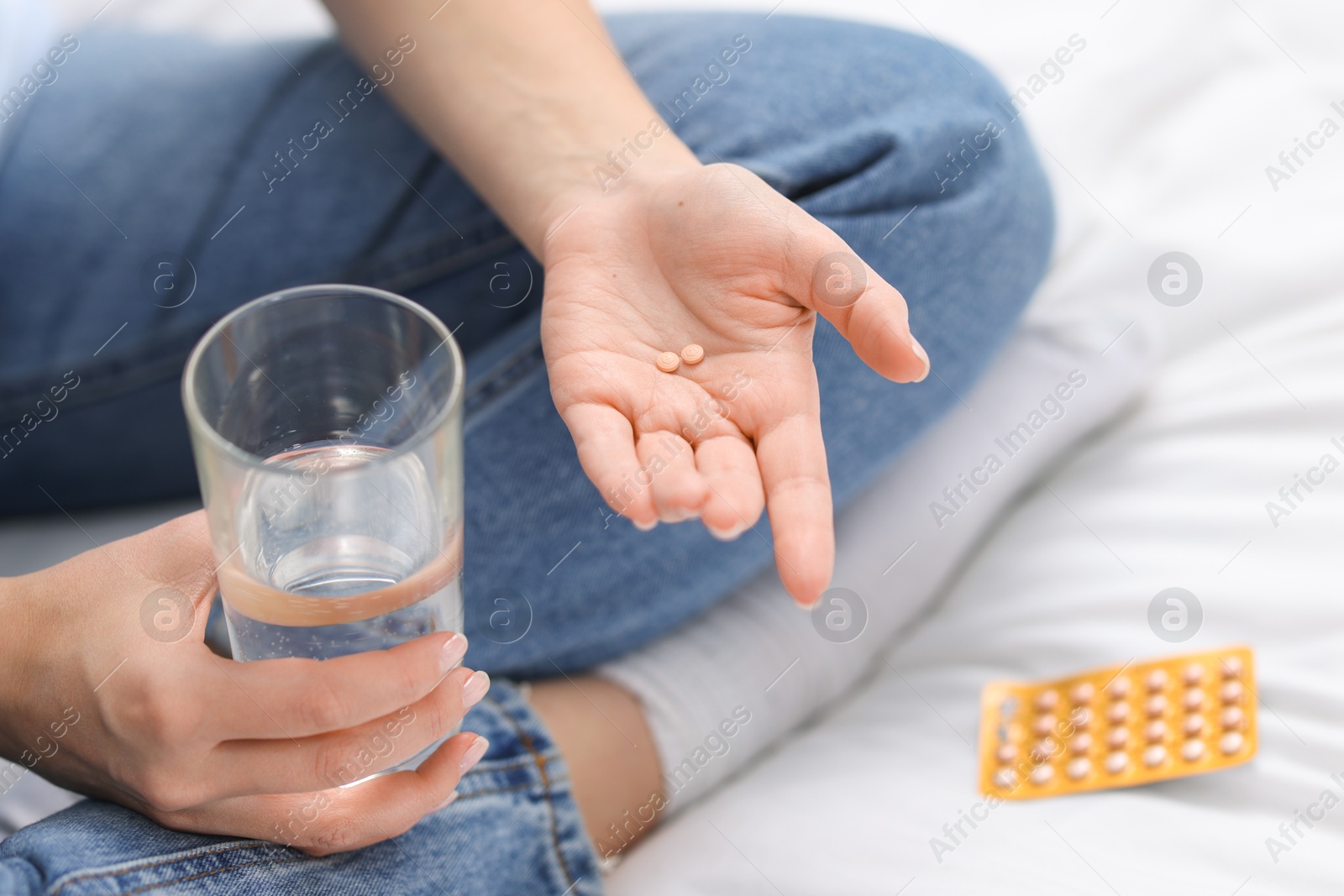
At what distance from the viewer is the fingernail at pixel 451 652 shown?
56 cm

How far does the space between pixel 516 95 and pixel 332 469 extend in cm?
46

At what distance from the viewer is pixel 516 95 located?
0.85 m

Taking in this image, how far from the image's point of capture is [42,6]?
96 cm

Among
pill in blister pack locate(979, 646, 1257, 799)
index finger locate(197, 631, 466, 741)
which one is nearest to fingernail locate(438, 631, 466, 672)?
index finger locate(197, 631, 466, 741)

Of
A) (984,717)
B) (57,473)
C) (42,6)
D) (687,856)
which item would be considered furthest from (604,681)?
(42,6)

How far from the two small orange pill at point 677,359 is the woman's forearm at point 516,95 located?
18cm

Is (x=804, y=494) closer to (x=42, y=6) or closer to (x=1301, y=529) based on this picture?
(x=1301, y=529)

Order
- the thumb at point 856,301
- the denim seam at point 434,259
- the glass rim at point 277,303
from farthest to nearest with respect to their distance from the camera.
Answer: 1. the denim seam at point 434,259
2. the thumb at point 856,301
3. the glass rim at point 277,303

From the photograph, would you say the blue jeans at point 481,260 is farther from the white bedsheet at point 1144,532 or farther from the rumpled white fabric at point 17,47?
the white bedsheet at point 1144,532

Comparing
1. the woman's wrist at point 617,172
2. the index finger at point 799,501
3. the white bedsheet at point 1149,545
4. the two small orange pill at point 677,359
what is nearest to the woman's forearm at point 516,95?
the woman's wrist at point 617,172

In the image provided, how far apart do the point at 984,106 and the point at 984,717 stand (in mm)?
550

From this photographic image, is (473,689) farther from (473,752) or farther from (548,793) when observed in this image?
(548,793)

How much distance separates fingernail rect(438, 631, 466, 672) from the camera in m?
0.56

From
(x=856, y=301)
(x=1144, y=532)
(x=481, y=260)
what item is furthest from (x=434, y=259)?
(x=1144, y=532)
